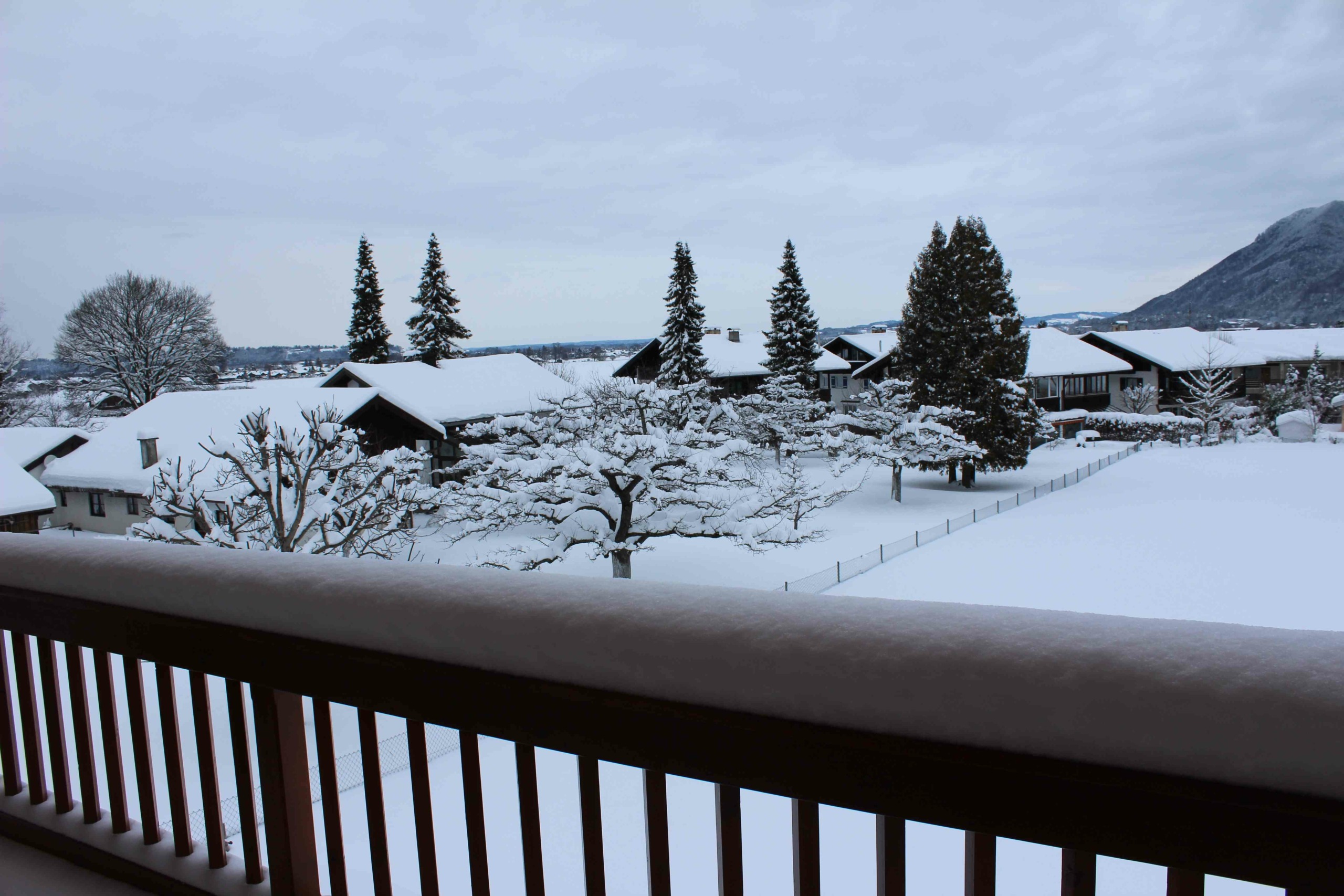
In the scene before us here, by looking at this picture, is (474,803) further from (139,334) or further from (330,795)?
(139,334)

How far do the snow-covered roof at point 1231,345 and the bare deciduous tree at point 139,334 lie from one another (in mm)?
26790

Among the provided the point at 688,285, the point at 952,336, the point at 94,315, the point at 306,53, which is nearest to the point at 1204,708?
the point at 306,53

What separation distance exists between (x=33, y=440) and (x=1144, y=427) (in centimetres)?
2536

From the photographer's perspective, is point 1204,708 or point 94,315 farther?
point 94,315

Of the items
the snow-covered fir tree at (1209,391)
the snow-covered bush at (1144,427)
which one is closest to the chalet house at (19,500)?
the snow-covered fir tree at (1209,391)

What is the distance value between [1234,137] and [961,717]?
642 centimetres

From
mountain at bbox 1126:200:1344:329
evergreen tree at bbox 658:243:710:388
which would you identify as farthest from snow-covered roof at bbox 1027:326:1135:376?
mountain at bbox 1126:200:1344:329

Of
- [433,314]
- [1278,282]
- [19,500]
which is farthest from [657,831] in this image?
[433,314]

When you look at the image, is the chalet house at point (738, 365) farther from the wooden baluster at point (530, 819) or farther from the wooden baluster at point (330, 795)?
the wooden baluster at point (530, 819)

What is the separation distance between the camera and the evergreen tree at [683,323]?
2264 centimetres

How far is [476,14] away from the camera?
5594 millimetres

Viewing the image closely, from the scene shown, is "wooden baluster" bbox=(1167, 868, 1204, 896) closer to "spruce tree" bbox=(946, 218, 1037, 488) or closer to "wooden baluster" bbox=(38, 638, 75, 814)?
"wooden baluster" bbox=(38, 638, 75, 814)

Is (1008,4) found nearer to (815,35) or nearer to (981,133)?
(815,35)

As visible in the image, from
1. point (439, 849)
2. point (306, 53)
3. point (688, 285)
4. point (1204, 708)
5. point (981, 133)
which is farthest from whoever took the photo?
point (688, 285)
